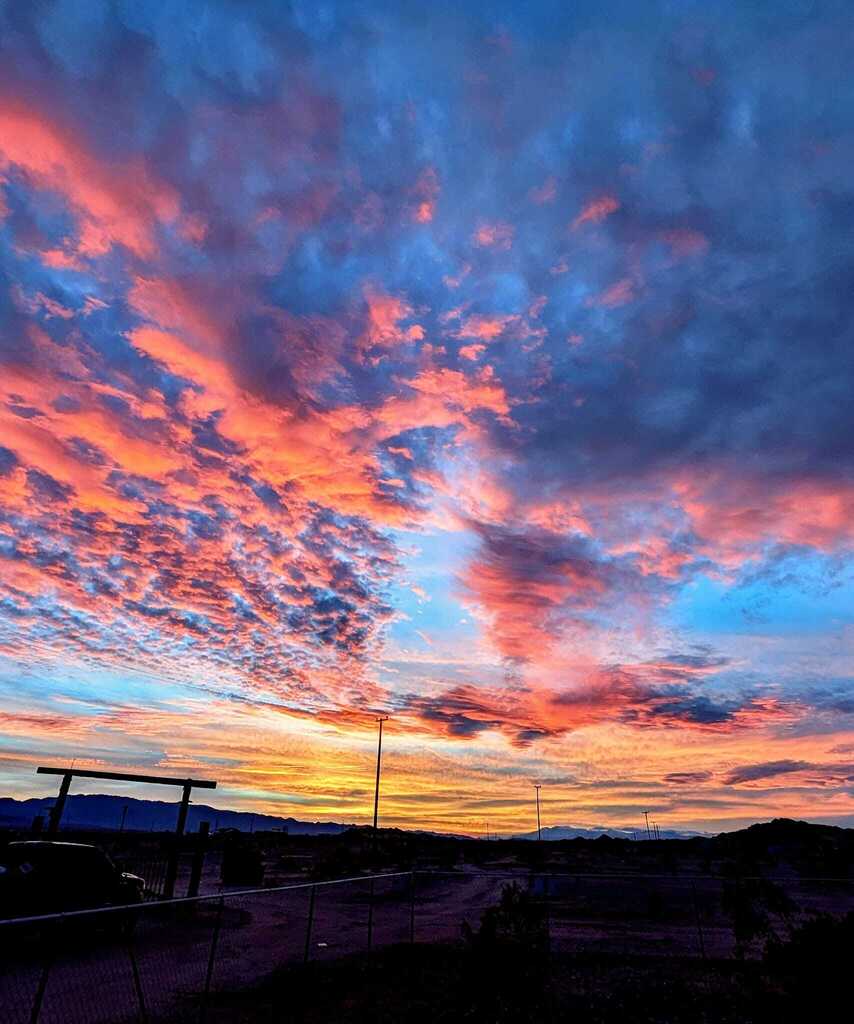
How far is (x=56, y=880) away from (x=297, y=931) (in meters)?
9.57

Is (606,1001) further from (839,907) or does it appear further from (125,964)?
(839,907)

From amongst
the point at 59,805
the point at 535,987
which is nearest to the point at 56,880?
the point at 59,805

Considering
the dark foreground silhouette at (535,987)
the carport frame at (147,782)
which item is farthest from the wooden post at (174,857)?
the dark foreground silhouette at (535,987)

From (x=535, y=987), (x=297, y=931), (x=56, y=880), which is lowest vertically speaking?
(x=297, y=931)

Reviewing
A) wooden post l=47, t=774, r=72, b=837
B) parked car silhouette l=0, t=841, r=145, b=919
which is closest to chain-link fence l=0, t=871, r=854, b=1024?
parked car silhouette l=0, t=841, r=145, b=919

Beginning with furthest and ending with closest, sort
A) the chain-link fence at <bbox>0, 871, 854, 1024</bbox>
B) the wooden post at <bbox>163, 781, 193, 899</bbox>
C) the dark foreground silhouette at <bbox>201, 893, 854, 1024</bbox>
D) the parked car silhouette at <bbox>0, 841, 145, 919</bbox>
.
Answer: the wooden post at <bbox>163, 781, 193, 899</bbox>, the parked car silhouette at <bbox>0, 841, 145, 919</bbox>, the dark foreground silhouette at <bbox>201, 893, 854, 1024</bbox>, the chain-link fence at <bbox>0, 871, 854, 1024</bbox>

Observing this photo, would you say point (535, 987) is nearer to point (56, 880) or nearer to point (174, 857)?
point (56, 880)

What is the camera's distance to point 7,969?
10797 mm

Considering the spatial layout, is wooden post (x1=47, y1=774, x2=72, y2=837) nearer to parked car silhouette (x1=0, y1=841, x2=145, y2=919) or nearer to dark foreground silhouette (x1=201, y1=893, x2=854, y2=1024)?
parked car silhouette (x1=0, y1=841, x2=145, y2=919)

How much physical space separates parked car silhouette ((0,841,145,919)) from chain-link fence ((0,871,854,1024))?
813 mm

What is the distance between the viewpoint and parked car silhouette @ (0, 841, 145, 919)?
14.1 meters

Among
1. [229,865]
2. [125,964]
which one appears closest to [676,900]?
[229,865]

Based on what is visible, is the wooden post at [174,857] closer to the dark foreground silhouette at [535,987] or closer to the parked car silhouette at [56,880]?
the parked car silhouette at [56,880]

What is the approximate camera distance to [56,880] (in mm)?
14883
